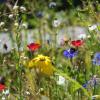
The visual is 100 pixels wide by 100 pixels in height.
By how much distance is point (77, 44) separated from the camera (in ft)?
9.40

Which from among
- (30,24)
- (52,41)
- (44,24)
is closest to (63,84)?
(52,41)

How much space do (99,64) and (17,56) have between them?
0.42m

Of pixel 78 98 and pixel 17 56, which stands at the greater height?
pixel 17 56

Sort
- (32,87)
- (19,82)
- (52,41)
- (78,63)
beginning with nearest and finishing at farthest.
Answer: (32,87), (19,82), (78,63), (52,41)

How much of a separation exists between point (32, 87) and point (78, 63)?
603mm

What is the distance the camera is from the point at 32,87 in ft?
7.39

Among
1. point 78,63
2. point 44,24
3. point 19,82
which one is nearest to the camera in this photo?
point 19,82

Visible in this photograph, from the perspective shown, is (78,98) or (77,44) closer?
(78,98)

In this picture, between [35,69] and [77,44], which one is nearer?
[35,69]

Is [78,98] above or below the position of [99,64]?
below

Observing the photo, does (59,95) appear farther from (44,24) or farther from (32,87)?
(44,24)

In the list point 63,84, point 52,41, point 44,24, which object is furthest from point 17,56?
point 44,24

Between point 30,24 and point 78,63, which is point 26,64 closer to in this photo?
point 78,63

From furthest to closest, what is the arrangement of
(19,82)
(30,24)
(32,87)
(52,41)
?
1. (30,24)
2. (52,41)
3. (19,82)
4. (32,87)
